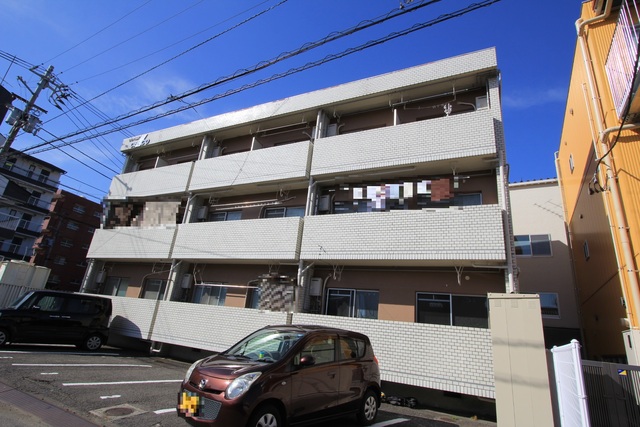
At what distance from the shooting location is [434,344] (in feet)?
24.7

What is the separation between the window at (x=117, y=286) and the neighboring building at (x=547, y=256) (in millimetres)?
16756

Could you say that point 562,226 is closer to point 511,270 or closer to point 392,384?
point 511,270

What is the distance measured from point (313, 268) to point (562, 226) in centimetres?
1200

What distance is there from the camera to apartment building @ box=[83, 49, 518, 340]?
846 centimetres

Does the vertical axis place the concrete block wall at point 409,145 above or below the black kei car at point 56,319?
above

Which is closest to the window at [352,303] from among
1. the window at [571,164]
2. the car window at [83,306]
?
the car window at [83,306]

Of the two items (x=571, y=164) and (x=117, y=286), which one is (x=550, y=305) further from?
(x=117, y=286)

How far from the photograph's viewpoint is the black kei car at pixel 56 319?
32.6 ft

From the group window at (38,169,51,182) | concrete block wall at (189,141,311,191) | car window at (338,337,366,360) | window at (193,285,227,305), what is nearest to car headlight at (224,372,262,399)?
car window at (338,337,366,360)

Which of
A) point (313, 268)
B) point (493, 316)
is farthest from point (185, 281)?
point (493, 316)

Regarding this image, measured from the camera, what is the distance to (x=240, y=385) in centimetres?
392

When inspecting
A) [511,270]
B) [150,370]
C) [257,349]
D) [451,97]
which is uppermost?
[451,97]

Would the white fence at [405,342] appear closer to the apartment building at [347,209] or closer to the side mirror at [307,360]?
the apartment building at [347,209]

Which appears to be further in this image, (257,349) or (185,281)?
(185,281)
